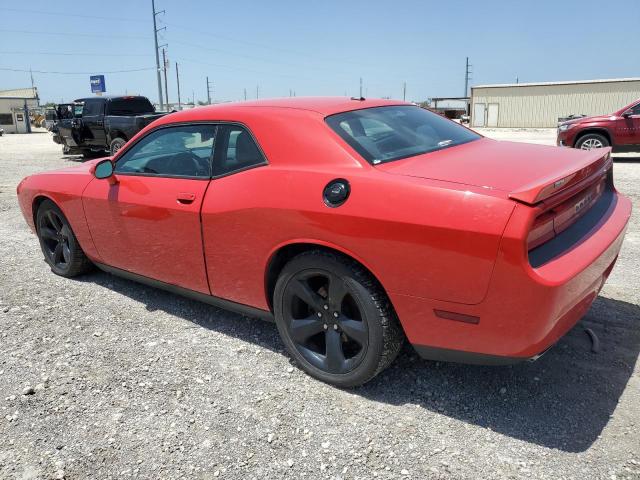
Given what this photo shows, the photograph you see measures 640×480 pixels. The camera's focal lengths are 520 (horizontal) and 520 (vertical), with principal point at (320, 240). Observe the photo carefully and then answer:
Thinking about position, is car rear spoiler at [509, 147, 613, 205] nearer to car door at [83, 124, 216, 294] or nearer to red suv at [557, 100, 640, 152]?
car door at [83, 124, 216, 294]

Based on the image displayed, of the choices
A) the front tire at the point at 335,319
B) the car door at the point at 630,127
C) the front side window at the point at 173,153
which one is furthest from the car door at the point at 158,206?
the car door at the point at 630,127

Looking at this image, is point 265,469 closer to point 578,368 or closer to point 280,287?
point 280,287

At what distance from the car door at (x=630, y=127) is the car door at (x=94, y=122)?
44.5 ft

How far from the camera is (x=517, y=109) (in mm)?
38594

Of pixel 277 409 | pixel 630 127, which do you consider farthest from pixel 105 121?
pixel 277 409

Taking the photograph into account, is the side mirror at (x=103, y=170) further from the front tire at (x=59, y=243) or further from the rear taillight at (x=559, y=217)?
the rear taillight at (x=559, y=217)

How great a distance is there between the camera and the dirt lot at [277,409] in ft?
7.63

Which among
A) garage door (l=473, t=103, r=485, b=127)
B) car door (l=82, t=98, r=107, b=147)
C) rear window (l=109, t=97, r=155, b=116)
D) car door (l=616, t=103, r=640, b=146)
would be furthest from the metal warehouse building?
car door (l=82, t=98, r=107, b=147)

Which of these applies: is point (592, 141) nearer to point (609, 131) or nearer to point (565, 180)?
point (609, 131)

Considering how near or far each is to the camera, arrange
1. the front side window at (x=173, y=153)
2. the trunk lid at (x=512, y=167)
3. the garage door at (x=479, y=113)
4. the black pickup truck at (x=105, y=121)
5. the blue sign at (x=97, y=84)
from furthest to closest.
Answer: the blue sign at (x=97, y=84) → the garage door at (x=479, y=113) → the black pickup truck at (x=105, y=121) → the front side window at (x=173, y=153) → the trunk lid at (x=512, y=167)

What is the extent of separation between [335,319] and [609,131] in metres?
11.7

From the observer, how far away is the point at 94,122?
1529 cm

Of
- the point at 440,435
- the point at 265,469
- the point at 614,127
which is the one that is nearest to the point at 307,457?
the point at 265,469

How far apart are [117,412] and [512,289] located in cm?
209
